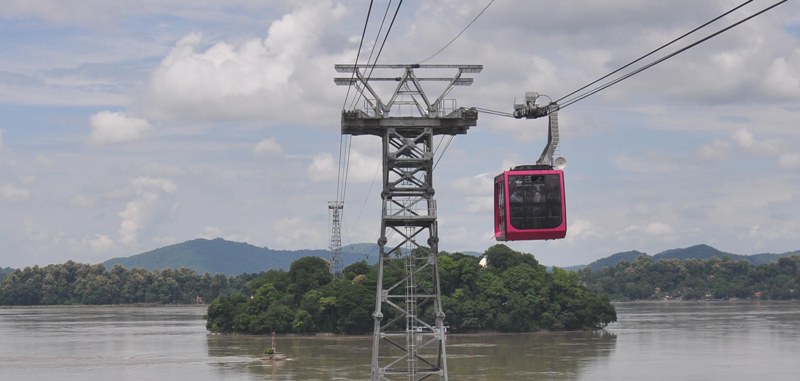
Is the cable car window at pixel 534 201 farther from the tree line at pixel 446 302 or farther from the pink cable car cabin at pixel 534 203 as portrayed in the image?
the tree line at pixel 446 302

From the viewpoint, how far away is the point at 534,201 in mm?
34594

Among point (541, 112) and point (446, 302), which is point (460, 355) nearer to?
point (446, 302)

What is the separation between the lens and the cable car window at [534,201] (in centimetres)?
3459

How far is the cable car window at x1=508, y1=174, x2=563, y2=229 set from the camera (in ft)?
113

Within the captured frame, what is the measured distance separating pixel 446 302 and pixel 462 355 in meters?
32.1

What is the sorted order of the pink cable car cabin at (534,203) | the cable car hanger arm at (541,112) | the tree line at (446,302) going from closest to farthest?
the cable car hanger arm at (541,112) → the pink cable car cabin at (534,203) → the tree line at (446,302)

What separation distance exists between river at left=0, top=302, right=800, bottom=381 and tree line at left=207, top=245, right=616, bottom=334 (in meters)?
2.84

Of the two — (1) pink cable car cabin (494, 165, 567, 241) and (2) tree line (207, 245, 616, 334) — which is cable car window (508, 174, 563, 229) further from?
(2) tree line (207, 245, 616, 334)

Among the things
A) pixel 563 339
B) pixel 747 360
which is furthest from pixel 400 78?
pixel 563 339

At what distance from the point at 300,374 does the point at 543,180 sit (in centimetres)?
4965

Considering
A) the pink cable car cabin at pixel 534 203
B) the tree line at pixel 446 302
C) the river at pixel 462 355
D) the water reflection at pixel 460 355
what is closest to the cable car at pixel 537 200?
the pink cable car cabin at pixel 534 203

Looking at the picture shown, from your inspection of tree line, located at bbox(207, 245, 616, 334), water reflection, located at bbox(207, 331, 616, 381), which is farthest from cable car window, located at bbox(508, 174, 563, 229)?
tree line, located at bbox(207, 245, 616, 334)

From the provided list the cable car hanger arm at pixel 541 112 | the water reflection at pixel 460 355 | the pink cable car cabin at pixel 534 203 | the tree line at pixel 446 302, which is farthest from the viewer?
the tree line at pixel 446 302

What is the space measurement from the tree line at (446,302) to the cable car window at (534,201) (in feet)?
295
